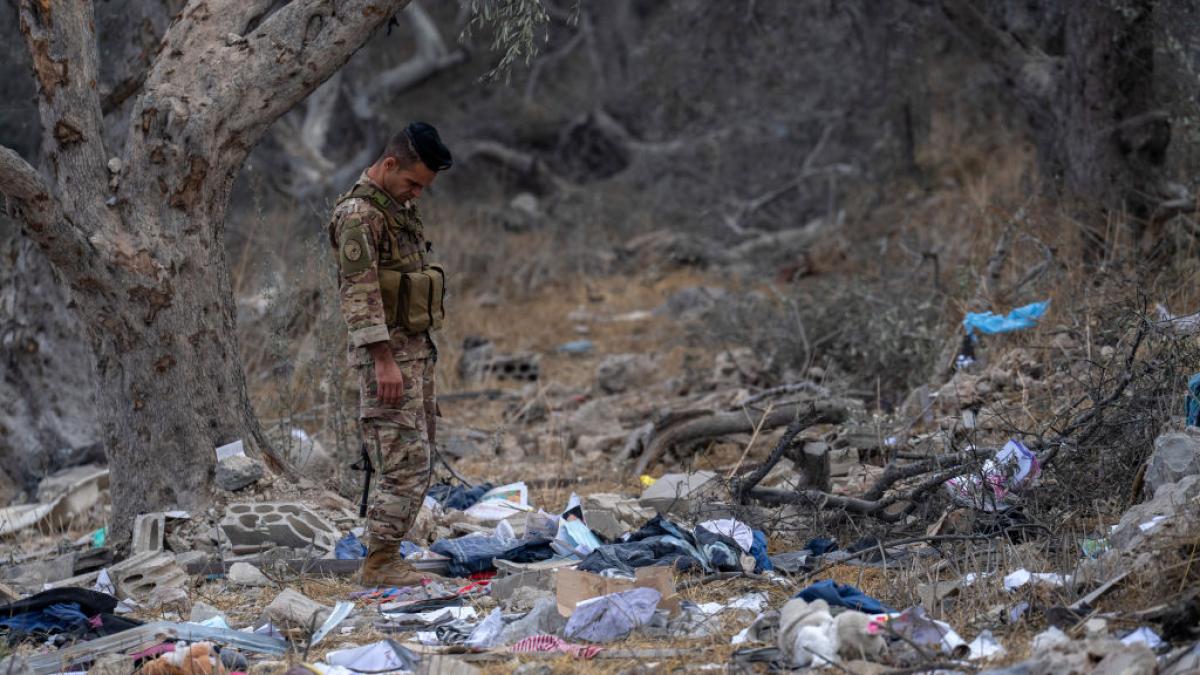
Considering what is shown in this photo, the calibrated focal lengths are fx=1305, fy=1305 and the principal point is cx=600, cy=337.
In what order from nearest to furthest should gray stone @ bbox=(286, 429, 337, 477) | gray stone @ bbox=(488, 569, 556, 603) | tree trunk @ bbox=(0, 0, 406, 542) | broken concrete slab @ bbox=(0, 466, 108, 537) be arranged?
gray stone @ bbox=(488, 569, 556, 603)
tree trunk @ bbox=(0, 0, 406, 542)
gray stone @ bbox=(286, 429, 337, 477)
broken concrete slab @ bbox=(0, 466, 108, 537)

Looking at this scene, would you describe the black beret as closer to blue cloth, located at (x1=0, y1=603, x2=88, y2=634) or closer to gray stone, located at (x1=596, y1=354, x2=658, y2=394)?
blue cloth, located at (x1=0, y1=603, x2=88, y2=634)

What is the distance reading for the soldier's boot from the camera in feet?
16.7

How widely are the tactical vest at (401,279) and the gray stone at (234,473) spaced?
52.9 inches

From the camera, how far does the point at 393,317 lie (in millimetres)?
5051

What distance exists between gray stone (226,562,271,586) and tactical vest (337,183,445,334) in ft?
3.97

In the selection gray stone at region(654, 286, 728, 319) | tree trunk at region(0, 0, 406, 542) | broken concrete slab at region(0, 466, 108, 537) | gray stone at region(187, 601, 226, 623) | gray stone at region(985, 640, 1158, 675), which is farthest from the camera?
gray stone at region(654, 286, 728, 319)

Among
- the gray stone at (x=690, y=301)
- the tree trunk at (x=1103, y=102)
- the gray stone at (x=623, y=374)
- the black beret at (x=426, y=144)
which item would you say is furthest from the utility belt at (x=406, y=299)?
the gray stone at (x=690, y=301)

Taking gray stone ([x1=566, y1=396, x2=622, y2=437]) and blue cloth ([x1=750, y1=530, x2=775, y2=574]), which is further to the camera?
gray stone ([x1=566, y1=396, x2=622, y2=437])

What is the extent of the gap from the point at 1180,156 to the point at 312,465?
23.0 feet

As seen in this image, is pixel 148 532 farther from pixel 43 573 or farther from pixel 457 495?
pixel 457 495

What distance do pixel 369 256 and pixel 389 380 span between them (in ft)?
1.55

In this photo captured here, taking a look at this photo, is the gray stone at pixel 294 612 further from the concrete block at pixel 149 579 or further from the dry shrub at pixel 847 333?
the dry shrub at pixel 847 333

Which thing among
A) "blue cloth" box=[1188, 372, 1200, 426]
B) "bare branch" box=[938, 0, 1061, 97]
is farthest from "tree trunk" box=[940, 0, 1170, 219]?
"blue cloth" box=[1188, 372, 1200, 426]

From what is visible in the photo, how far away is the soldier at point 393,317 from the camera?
16.1 feet
